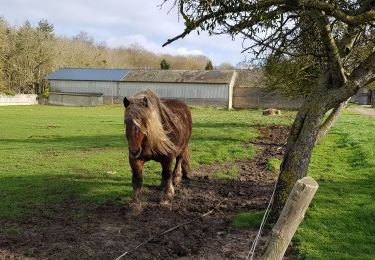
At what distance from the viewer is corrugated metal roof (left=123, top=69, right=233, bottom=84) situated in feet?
207

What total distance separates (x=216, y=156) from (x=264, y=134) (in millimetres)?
8415

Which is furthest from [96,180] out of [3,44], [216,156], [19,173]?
[3,44]

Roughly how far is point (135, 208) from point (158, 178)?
3.08 metres

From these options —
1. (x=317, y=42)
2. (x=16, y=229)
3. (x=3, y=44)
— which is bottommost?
(x=16, y=229)

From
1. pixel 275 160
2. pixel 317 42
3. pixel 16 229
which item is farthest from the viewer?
pixel 275 160

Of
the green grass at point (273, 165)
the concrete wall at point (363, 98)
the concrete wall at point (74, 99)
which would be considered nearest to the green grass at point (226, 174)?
the green grass at point (273, 165)

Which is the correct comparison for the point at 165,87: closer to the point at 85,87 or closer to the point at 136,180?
the point at 85,87

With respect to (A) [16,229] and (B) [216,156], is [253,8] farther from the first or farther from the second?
(B) [216,156]

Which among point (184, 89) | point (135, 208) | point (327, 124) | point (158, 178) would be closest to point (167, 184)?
point (135, 208)

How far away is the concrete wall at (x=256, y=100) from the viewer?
58.1 m

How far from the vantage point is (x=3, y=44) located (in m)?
60.7

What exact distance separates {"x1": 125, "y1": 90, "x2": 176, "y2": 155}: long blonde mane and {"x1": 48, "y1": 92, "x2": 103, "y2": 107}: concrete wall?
60.0 metres

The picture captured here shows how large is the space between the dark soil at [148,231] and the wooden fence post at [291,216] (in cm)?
267

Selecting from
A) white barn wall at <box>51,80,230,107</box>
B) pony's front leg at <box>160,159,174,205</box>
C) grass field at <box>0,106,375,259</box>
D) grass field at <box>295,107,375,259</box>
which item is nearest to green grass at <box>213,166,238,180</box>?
grass field at <box>0,106,375,259</box>
